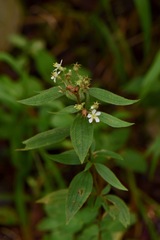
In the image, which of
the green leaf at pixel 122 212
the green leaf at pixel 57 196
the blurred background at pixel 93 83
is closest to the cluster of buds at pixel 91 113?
the green leaf at pixel 122 212

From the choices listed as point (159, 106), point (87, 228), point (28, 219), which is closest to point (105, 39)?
point (159, 106)

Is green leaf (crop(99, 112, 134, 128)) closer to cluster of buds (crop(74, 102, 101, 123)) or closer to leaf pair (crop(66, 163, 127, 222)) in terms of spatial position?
cluster of buds (crop(74, 102, 101, 123))

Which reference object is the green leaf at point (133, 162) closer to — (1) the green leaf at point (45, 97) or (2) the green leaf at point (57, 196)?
(2) the green leaf at point (57, 196)

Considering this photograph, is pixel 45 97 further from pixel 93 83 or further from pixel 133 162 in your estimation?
pixel 93 83

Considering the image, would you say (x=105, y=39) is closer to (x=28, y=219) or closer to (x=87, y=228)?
(x=28, y=219)

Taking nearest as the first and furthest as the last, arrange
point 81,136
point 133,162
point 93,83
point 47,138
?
point 81,136 → point 47,138 → point 133,162 → point 93,83

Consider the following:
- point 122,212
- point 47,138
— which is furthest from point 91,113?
point 122,212

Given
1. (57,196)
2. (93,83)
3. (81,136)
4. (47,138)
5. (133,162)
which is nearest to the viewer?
(81,136)
